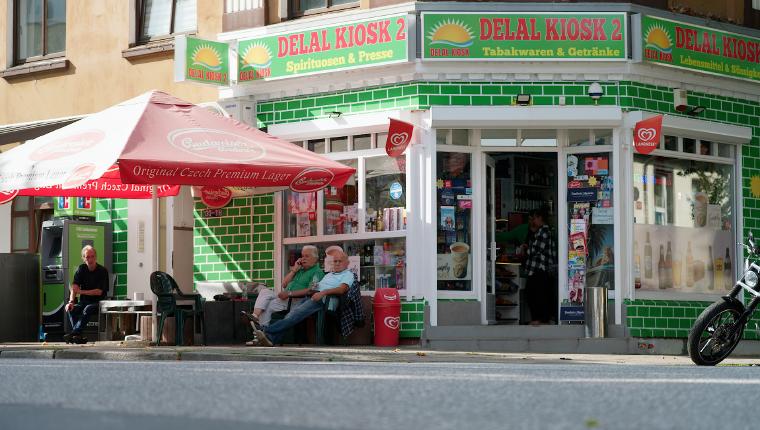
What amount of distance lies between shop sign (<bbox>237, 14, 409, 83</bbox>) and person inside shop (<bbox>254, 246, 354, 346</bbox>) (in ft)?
8.84

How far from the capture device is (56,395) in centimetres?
789

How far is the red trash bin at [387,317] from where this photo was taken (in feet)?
59.5

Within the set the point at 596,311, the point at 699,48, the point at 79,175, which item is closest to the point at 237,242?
the point at 79,175

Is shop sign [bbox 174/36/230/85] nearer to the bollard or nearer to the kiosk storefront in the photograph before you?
the kiosk storefront

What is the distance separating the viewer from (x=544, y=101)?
60.8 ft

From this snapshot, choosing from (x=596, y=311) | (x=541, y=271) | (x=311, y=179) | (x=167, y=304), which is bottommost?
(x=596, y=311)

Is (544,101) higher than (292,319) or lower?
higher

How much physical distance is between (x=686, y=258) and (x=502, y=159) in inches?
114

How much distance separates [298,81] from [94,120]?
144 inches

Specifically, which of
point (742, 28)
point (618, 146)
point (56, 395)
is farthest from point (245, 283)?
point (56, 395)

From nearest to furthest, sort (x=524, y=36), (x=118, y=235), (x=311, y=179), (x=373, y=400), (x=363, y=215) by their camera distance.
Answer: (x=373, y=400) → (x=311, y=179) → (x=524, y=36) → (x=363, y=215) → (x=118, y=235)

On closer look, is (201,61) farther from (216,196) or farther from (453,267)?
(453,267)

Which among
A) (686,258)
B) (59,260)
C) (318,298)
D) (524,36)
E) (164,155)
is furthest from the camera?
(59,260)

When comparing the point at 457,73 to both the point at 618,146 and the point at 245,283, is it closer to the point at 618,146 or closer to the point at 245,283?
the point at 618,146
